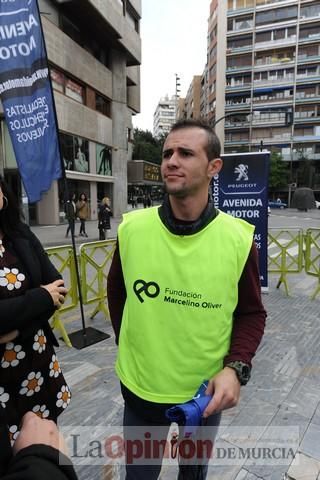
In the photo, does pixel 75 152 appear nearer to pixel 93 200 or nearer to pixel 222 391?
pixel 93 200

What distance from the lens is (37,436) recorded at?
99 centimetres

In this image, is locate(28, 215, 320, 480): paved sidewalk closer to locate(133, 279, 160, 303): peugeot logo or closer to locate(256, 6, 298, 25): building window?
locate(133, 279, 160, 303): peugeot logo

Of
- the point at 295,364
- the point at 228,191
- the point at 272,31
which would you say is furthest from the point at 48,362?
the point at 272,31

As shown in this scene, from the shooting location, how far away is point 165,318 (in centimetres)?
153

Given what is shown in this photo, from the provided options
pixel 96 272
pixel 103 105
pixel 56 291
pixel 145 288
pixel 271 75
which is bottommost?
pixel 96 272

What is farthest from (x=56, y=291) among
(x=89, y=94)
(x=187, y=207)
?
(x=89, y=94)

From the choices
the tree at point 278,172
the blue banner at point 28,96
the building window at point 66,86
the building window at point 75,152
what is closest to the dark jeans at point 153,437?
→ the blue banner at point 28,96

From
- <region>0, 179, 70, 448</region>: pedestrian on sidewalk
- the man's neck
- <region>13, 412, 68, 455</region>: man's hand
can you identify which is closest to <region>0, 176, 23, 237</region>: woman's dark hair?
<region>0, 179, 70, 448</region>: pedestrian on sidewalk

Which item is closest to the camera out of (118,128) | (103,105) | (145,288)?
(145,288)

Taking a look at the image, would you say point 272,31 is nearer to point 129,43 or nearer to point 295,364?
point 129,43

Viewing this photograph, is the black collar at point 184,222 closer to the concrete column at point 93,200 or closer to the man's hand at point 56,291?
the man's hand at point 56,291

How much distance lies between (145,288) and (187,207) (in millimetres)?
434

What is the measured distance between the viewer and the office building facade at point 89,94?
60.7 ft

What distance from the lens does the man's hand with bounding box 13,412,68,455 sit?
97cm
